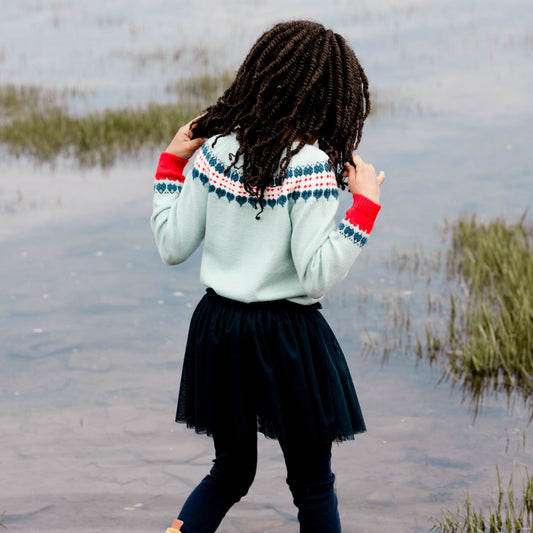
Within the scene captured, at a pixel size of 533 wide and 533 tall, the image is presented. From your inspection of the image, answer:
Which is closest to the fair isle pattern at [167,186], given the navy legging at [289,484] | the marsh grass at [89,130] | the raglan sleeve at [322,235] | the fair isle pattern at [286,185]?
the fair isle pattern at [286,185]

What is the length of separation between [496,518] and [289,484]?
0.87m

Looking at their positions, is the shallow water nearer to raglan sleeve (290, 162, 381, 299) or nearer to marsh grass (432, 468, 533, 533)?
marsh grass (432, 468, 533, 533)

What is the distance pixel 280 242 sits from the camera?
8.45 ft

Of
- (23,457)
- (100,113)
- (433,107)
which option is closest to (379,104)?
(433,107)

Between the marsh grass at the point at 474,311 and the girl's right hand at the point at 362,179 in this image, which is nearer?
the girl's right hand at the point at 362,179

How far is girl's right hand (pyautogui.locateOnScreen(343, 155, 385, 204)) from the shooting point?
2.56 metres

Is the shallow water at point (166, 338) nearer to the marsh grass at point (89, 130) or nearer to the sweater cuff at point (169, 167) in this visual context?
the marsh grass at point (89, 130)

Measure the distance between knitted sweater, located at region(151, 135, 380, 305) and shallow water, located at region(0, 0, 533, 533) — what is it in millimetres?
1199

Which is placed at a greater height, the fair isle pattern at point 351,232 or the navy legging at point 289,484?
the fair isle pattern at point 351,232

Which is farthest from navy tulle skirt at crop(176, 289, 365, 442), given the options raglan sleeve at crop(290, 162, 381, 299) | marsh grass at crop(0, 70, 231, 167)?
marsh grass at crop(0, 70, 231, 167)

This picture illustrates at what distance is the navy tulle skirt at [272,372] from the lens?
8.57 ft

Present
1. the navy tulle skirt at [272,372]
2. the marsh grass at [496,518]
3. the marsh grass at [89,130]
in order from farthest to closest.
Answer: the marsh grass at [89,130] → the marsh grass at [496,518] → the navy tulle skirt at [272,372]

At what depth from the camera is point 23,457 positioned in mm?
4020

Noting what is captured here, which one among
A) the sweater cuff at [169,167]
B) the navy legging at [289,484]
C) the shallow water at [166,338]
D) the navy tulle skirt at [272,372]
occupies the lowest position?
the shallow water at [166,338]
